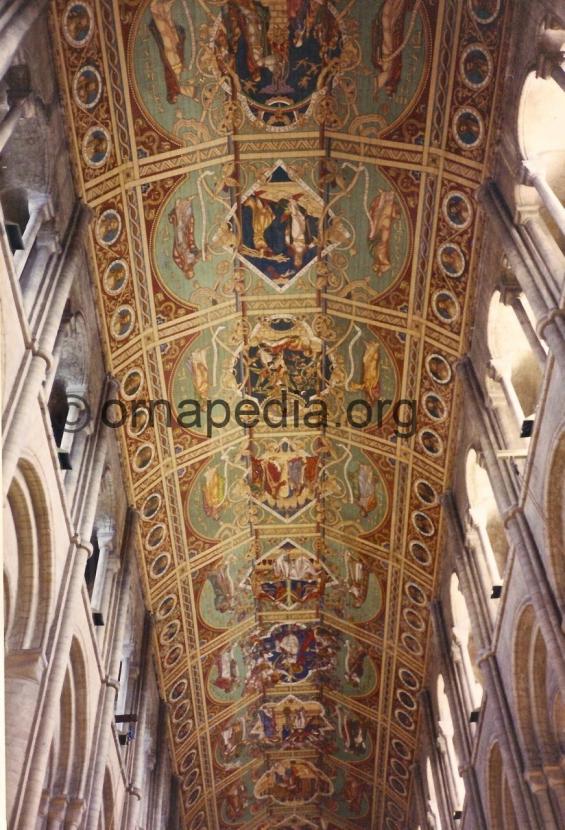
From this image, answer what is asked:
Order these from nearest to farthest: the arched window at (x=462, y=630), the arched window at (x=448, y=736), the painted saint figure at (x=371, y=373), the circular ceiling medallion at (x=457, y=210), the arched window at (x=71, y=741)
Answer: the arched window at (x=71, y=741) < the circular ceiling medallion at (x=457, y=210) < the arched window at (x=462, y=630) < the painted saint figure at (x=371, y=373) < the arched window at (x=448, y=736)

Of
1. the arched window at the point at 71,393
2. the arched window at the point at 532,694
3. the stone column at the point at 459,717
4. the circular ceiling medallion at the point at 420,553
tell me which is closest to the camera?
the arched window at the point at 532,694

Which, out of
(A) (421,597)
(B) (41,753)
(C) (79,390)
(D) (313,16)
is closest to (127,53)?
(D) (313,16)

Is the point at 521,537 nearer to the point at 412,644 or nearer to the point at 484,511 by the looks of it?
the point at 484,511

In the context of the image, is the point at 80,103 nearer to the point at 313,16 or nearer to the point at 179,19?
the point at 179,19

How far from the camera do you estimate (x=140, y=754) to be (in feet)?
56.9

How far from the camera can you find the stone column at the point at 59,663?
9625mm

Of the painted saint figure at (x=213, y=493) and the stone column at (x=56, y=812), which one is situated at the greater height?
the painted saint figure at (x=213, y=493)

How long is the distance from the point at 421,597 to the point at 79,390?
9.31 m

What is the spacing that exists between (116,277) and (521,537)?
25.2 ft

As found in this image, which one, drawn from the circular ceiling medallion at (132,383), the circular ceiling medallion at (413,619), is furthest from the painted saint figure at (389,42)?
the circular ceiling medallion at (413,619)

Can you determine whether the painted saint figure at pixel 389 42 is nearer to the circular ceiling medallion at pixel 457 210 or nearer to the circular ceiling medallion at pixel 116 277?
the circular ceiling medallion at pixel 457 210

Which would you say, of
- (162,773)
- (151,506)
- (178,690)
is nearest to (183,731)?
(178,690)

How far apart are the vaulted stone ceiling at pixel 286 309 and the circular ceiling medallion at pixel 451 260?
0.04m

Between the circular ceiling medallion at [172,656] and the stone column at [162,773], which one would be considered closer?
the stone column at [162,773]
